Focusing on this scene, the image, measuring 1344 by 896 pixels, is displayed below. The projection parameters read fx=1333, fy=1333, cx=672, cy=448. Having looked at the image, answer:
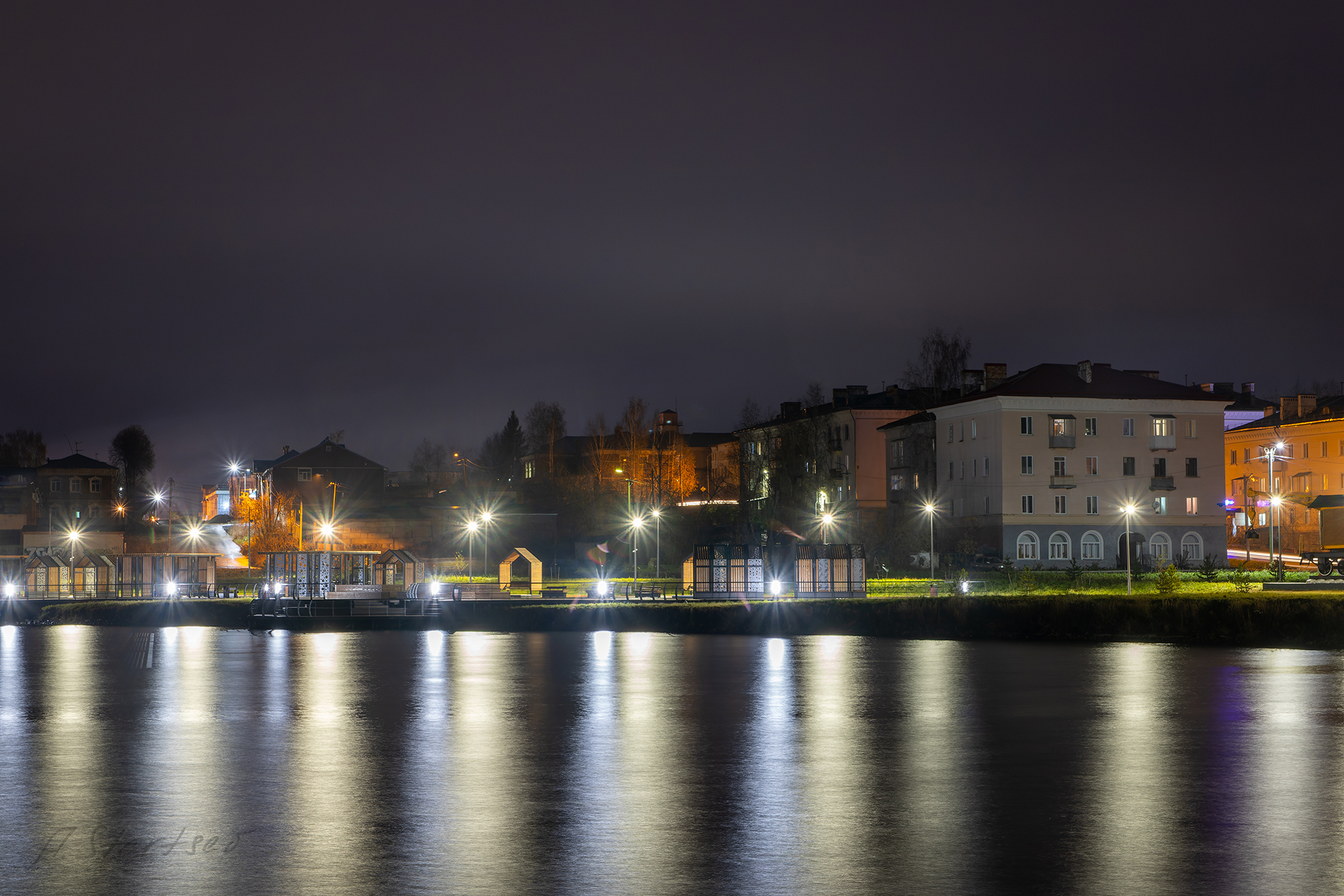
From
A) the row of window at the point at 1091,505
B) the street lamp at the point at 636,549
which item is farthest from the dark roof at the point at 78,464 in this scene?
the row of window at the point at 1091,505

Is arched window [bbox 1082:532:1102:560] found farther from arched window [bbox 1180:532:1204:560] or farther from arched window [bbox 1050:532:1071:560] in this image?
arched window [bbox 1180:532:1204:560]

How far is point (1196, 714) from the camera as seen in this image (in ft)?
77.3

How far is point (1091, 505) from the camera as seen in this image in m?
91.7

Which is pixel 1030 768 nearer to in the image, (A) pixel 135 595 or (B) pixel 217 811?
(B) pixel 217 811

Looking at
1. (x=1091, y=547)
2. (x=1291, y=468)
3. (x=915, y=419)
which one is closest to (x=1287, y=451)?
(x=1291, y=468)

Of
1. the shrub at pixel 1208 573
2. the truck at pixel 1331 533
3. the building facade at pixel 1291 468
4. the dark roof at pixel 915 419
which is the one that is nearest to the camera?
the shrub at pixel 1208 573

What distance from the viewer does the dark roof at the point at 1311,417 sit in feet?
352

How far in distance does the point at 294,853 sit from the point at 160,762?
678 cm

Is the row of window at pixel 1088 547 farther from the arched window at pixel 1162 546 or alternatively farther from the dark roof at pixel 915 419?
the dark roof at pixel 915 419

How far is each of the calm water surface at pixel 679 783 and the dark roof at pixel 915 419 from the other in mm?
70231

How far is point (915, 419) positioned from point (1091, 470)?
51.7 feet

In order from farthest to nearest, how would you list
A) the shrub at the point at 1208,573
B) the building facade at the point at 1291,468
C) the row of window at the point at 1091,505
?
the building facade at the point at 1291,468 < the row of window at the point at 1091,505 < the shrub at the point at 1208,573

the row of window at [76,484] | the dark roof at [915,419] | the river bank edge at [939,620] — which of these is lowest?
the river bank edge at [939,620]

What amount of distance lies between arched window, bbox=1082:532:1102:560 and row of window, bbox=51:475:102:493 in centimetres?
11013
